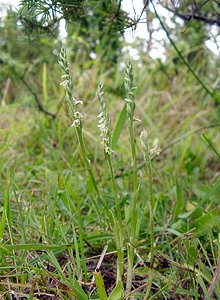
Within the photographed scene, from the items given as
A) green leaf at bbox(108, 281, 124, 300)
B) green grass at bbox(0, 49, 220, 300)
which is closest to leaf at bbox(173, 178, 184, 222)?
green grass at bbox(0, 49, 220, 300)

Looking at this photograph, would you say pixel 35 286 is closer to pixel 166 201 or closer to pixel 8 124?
pixel 166 201

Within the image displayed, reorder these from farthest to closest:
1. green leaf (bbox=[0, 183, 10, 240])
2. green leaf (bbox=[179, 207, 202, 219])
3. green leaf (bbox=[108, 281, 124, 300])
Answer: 1. green leaf (bbox=[179, 207, 202, 219])
2. green leaf (bbox=[0, 183, 10, 240])
3. green leaf (bbox=[108, 281, 124, 300])

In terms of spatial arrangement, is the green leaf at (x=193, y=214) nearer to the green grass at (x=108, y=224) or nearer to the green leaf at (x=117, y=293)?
the green grass at (x=108, y=224)

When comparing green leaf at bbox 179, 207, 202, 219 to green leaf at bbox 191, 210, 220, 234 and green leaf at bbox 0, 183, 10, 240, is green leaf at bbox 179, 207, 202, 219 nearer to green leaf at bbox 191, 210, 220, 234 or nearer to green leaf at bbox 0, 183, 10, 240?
green leaf at bbox 191, 210, 220, 234

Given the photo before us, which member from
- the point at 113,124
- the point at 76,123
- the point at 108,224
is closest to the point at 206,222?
the point at 108,224

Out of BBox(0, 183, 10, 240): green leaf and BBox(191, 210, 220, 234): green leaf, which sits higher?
BBox(0, 183, 10, 240): green leaf

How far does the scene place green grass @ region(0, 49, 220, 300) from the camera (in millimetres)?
871

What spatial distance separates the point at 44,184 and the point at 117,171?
335 millimetres

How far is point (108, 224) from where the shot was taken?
1.13m

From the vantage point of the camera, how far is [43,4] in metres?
0.98

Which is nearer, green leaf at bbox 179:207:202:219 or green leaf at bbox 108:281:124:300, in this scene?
green leaf at bbox 108:281:124:300

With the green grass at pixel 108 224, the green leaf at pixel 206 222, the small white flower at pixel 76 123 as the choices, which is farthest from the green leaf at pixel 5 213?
the green leaf at pixel 206 222

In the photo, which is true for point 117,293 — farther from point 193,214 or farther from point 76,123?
point 193,214

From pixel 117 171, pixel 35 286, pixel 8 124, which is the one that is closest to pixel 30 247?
pixel 35 286
